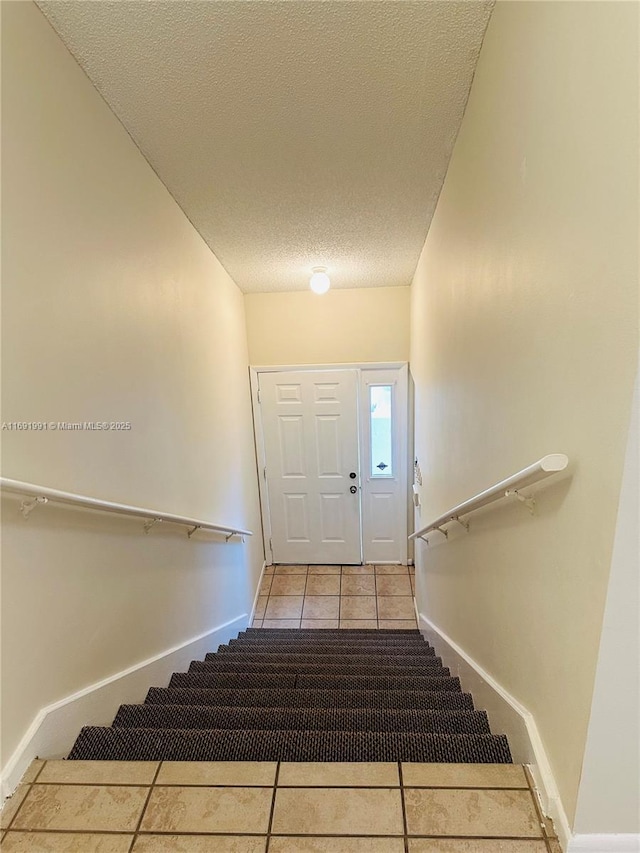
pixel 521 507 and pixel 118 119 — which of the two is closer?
pixel 521 507

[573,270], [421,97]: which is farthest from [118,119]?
[573,270]

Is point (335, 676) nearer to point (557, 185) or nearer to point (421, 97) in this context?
point (557, 185)

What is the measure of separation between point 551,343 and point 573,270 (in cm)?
15

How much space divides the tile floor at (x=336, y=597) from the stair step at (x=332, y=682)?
1777 millimetres

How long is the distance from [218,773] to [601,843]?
2.67 feet

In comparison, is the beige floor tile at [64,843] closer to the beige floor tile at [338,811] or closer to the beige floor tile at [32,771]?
the beige floor tile at [32,771]

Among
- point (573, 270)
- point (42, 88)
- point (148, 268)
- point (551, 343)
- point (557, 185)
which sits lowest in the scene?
point (551, 343)

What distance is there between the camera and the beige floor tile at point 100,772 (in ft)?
3.38

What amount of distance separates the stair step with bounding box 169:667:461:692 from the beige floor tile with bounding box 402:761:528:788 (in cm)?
77

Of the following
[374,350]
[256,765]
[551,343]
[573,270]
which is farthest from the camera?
[374,350]

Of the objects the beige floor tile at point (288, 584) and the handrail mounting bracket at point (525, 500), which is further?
the beige floor tile at point (288, 584)

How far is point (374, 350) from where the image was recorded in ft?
12.8

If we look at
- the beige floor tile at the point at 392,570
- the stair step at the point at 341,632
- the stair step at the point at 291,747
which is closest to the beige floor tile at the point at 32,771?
the stair step at the point at 291,747

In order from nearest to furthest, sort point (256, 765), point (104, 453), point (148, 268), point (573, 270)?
point (573, 270), point (256, 765), point (104, 453), point (148, 268)
